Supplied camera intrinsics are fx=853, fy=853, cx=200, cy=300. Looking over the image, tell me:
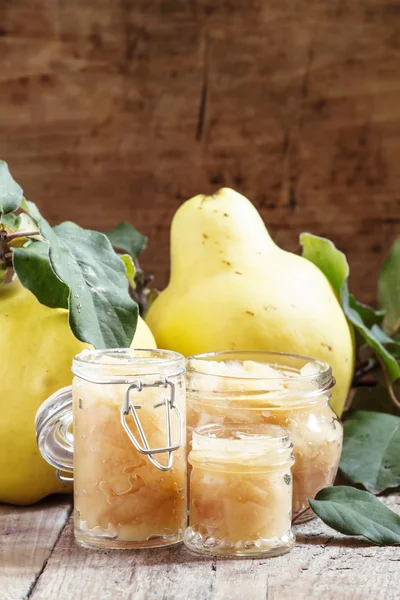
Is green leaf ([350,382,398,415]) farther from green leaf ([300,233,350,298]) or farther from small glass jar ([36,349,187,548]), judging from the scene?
small glass jar ([36,349,187,548])

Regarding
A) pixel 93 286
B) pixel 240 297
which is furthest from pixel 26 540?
pixel 240 297

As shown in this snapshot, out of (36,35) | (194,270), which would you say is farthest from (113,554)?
(36,35)

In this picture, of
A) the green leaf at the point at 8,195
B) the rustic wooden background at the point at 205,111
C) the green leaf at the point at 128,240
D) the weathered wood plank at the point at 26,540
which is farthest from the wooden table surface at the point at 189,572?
the rustic wooden background at the point at 205,111

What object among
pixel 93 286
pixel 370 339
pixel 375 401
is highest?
pixel 93 286

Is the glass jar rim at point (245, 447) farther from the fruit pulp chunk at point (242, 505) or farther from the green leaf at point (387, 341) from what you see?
the green leaf at point (387, 341)

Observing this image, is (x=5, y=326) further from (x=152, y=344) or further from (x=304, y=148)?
(x=304, y=148)

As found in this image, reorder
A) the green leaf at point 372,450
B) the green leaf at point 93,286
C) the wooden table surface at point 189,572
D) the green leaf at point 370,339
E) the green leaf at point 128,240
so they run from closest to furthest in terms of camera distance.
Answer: the wooden table surface at point 189,572 → the green leaf at point 93,286 → the green leaf at point 372,450 → the green leaf at point 370,339 → the green leaf at point 128,240

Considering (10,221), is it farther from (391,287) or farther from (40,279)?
(391,287)
